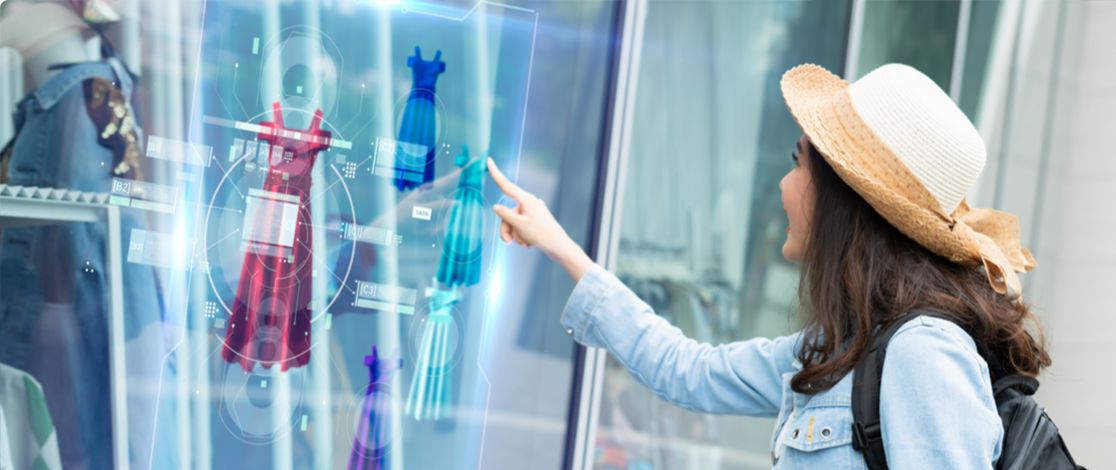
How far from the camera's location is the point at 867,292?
4.84ft

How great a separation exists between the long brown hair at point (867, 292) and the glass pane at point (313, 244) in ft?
3.47

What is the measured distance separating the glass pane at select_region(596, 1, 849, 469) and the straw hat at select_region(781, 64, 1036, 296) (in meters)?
1.25

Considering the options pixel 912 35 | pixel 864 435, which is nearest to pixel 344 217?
pixel 864 435

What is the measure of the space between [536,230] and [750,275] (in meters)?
1.24

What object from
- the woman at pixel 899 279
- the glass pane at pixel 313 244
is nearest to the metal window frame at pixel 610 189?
the glass pane at pixel 313 244

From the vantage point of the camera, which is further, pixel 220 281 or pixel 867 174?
pixel 220 281

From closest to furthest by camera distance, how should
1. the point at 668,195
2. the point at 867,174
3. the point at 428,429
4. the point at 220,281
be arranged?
the point at 867,174
the point at 220,281
the point at 428,429
the point at 668,195

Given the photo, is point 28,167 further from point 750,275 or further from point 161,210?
point 750,275

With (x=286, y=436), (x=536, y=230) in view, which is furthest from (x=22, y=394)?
(x=536, y=230)

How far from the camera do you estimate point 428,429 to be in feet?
8.04

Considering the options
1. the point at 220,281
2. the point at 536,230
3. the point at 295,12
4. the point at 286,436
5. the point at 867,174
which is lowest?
the point at 286,436

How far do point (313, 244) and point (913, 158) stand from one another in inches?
49.8

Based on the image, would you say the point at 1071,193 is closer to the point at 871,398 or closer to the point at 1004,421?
the point at 1004,421

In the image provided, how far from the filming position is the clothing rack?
79.7 inches
